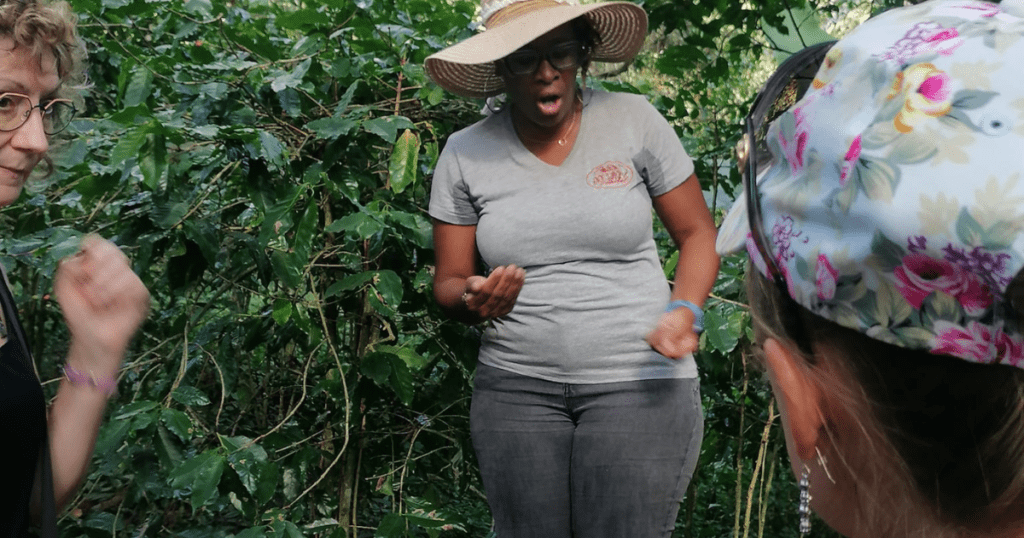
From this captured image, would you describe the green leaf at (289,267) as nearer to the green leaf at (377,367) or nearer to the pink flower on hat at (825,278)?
the green leaf at (377,367)

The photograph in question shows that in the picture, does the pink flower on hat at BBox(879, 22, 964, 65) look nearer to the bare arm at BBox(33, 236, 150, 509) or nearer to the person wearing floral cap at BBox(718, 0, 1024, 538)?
the person wearing floral cap at BBox(718, 0, 1024, 538)

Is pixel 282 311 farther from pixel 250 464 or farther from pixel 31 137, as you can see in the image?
pixel 31 137

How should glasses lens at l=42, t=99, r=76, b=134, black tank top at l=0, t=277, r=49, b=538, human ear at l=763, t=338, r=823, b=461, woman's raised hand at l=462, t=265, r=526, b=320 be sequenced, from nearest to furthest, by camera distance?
1. human ear at l=763, t=338, r=823, b=461
2. black tank top at l=0, t=277, r=49, b=538
3. glasses lens at l=42, t=99, r=76, b=134
4. woman's raised hand at l=462, t=265, r=526, b=320

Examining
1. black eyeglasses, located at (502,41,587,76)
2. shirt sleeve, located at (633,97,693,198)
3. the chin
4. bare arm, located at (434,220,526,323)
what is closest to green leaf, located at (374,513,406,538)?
bare arm, located at (434,220,526,323)

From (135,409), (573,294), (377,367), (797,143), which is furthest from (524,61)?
(797,143)

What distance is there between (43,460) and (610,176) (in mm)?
1320

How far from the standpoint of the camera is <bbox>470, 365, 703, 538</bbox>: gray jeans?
2295mm

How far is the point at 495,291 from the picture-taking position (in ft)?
7.19

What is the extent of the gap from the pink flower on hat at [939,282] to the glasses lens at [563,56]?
65.6 inches

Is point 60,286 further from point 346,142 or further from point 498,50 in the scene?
point 346,142

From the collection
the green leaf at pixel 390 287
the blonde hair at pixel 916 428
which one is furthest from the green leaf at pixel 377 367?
the blonde hair at pixel 916 428

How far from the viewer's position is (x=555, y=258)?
233cm

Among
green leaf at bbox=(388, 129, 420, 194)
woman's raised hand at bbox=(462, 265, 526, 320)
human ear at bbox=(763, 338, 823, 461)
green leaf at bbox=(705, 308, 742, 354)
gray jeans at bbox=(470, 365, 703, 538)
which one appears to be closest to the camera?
human ear at bbox=(763, 338, 823, 461)

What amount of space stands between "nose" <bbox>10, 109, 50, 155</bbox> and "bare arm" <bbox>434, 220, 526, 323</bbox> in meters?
0.90
